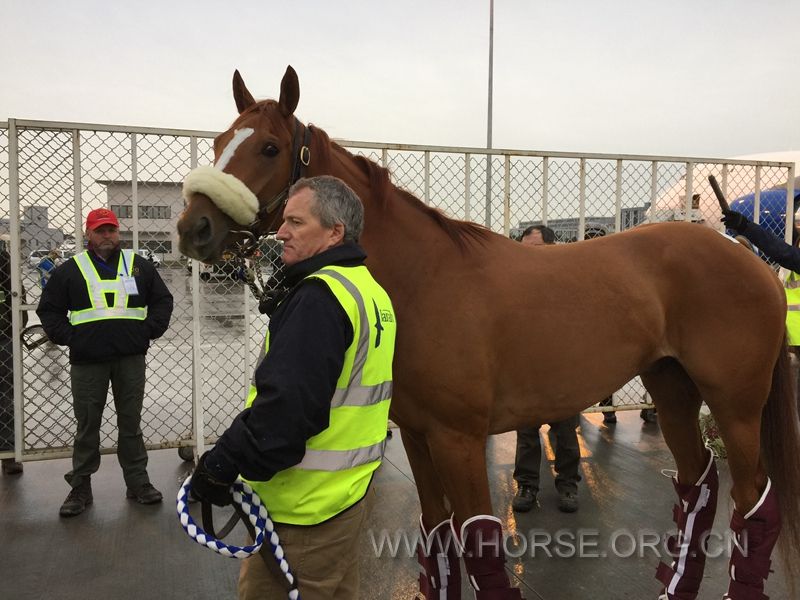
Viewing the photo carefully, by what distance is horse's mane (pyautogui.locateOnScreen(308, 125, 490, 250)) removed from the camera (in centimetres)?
221

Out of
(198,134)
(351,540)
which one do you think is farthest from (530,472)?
(198,134)

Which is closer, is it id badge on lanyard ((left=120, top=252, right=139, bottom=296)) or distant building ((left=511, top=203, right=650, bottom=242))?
id badge on lanyard ((left=120, top=252, right=139, bottom=296))

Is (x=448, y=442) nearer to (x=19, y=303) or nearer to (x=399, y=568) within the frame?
(x=399, y=568)

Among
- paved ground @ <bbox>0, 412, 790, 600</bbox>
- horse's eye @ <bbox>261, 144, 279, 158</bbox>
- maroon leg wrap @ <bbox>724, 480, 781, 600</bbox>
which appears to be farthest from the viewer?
paved ground @ <bbox>0, 412, 790, 600</bbox>

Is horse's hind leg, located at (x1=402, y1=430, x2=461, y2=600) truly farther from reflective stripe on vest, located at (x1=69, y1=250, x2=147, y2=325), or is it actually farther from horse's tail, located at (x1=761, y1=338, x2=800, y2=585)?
reflective stripe on vest, located at (x1=69, y1=250, x2=147, y2=325)

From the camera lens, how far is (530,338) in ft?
7.61

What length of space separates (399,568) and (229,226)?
2269mm

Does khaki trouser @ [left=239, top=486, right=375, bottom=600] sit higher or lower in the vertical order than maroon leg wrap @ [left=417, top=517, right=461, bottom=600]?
higher

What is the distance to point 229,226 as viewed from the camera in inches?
78.3

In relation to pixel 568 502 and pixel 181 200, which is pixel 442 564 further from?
pixel 181 200

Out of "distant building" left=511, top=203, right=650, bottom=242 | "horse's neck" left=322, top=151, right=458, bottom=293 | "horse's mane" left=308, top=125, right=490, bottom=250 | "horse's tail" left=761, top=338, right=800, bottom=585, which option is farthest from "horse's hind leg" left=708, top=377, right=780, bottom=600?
"distant building" left=511, top=203, right=650, bottom=242

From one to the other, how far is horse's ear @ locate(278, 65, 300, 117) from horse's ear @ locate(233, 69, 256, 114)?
22 cm

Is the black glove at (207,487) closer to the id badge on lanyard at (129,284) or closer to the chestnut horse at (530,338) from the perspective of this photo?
the chestnut horse at (530,338)

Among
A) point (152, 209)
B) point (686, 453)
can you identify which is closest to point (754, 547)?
point (686, 453)
